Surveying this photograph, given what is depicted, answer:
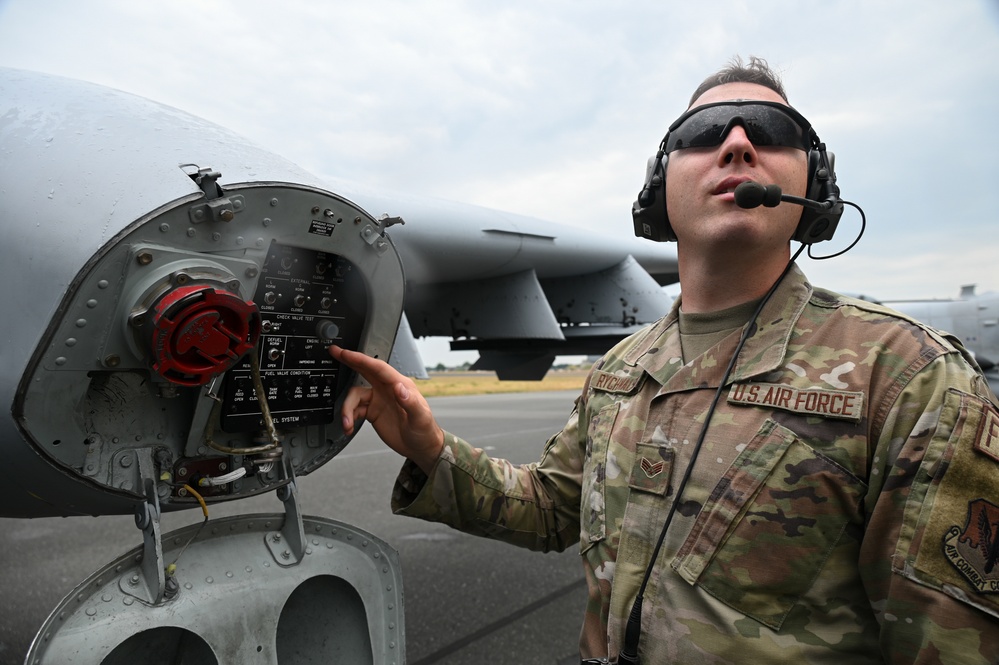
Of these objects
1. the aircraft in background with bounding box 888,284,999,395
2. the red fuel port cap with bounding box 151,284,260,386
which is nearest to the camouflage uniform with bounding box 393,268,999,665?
the red fuel port cap with bounding box 151,284,260,386

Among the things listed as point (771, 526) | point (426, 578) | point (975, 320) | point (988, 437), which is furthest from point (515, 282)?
point (975, 320)

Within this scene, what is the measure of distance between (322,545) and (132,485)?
0.48 meters

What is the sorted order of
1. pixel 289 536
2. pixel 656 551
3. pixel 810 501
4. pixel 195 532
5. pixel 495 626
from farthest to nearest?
pixel 495 626 → pixel 289 536 → pixel 195 532 → pixel 656 551 → pixel 810 501

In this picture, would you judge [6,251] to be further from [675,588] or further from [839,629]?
[839,629]

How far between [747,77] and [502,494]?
3.82ft

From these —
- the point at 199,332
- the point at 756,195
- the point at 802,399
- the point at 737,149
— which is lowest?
the point at 802,399

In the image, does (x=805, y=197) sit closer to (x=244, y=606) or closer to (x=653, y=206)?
(x=653, y=206)

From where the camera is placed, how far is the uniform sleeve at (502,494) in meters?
1.70

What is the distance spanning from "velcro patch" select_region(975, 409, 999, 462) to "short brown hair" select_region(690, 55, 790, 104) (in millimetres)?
842

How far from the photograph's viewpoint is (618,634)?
4.21 ft

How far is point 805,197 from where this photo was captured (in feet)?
4.72

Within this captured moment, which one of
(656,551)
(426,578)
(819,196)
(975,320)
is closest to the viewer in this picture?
(656,551)

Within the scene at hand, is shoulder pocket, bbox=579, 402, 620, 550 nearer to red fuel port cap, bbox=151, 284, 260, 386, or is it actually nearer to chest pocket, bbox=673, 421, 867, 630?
chest pocket, bbox=673, 421, 867, 630

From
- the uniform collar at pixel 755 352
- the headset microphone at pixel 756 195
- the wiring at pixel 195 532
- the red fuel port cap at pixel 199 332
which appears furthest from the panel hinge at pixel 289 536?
the headset microphone at pixel 756 195
